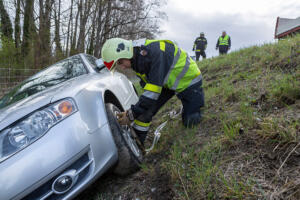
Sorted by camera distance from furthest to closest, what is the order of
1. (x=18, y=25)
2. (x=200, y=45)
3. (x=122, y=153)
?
(x=200, y=45) → (x=18, y=25) → (x=122, y=153)

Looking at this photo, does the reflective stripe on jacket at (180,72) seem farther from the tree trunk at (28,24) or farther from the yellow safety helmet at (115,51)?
the tree trunk at (28,24)

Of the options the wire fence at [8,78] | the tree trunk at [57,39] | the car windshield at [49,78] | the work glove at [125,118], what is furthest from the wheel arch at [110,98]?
the tree trunk at [57,39]

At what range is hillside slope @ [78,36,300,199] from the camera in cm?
113

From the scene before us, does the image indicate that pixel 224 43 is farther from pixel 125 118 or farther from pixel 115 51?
pixel 125 118

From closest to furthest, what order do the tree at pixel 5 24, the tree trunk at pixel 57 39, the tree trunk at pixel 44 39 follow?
the tree at pixel 5 24 < the tree trunk at pixel 44 39 < the tree trunk at pixel 57 39

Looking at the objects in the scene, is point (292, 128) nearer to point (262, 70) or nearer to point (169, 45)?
point (169, 45)

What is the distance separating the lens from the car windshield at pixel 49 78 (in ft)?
6.87

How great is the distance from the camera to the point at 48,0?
28.2 ft

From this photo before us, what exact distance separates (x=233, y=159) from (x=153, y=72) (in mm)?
1046

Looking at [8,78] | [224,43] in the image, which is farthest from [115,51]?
[224,43]

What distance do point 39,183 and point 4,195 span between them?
165 millimetres

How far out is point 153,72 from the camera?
1875mm

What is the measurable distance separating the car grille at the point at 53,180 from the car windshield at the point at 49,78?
113 centimetres

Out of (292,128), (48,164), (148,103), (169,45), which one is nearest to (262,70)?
(169,45)
